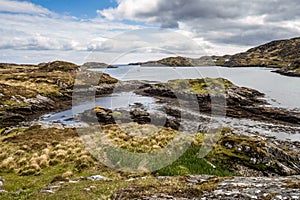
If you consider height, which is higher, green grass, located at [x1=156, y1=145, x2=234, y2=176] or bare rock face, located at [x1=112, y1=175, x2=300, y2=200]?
bare rock face, located at [x1=112, y1=175, x2=300, y2=200]

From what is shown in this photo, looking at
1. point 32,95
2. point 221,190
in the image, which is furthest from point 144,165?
point 32,95

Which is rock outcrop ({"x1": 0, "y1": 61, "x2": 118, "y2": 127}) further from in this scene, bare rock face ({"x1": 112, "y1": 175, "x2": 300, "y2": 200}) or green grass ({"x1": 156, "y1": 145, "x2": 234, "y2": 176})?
bare rock face ({"x1": 112, "y1": 175, "x2": 300, "y2": 200})

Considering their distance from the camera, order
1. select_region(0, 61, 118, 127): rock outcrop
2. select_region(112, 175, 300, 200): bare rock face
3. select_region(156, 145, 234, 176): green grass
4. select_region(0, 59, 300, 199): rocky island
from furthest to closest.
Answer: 1. select_region(0, 61, 118, 127): rock outcrop
2. select_region(156, 145, 234, 176): green grass
3. select_region(0, 59, 300, 199): rocky island
4. select_region(112, 175, 300, 200): bare rock face

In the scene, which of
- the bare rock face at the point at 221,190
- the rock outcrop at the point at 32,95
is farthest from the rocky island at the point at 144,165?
the rock outcrop at the point at 32,95

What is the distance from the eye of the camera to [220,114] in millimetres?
78312

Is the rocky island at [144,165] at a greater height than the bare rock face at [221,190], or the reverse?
the bare rock face at [221,190]

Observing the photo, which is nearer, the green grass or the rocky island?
the rocky island

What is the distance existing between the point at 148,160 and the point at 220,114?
59286 millimetres

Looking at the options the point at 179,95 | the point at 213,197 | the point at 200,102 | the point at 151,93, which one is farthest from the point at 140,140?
the point at 151,93

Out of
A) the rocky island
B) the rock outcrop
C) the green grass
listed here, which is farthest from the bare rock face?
the rock outcrop

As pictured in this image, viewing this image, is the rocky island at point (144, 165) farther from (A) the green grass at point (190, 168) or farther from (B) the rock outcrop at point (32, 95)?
(B) the rock outcrop at point (32, 95)

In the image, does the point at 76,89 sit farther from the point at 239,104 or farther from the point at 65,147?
the point at 65,147

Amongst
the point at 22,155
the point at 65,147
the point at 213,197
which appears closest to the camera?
the point at 213,197

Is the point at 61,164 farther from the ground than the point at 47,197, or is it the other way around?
the point at 47,197
